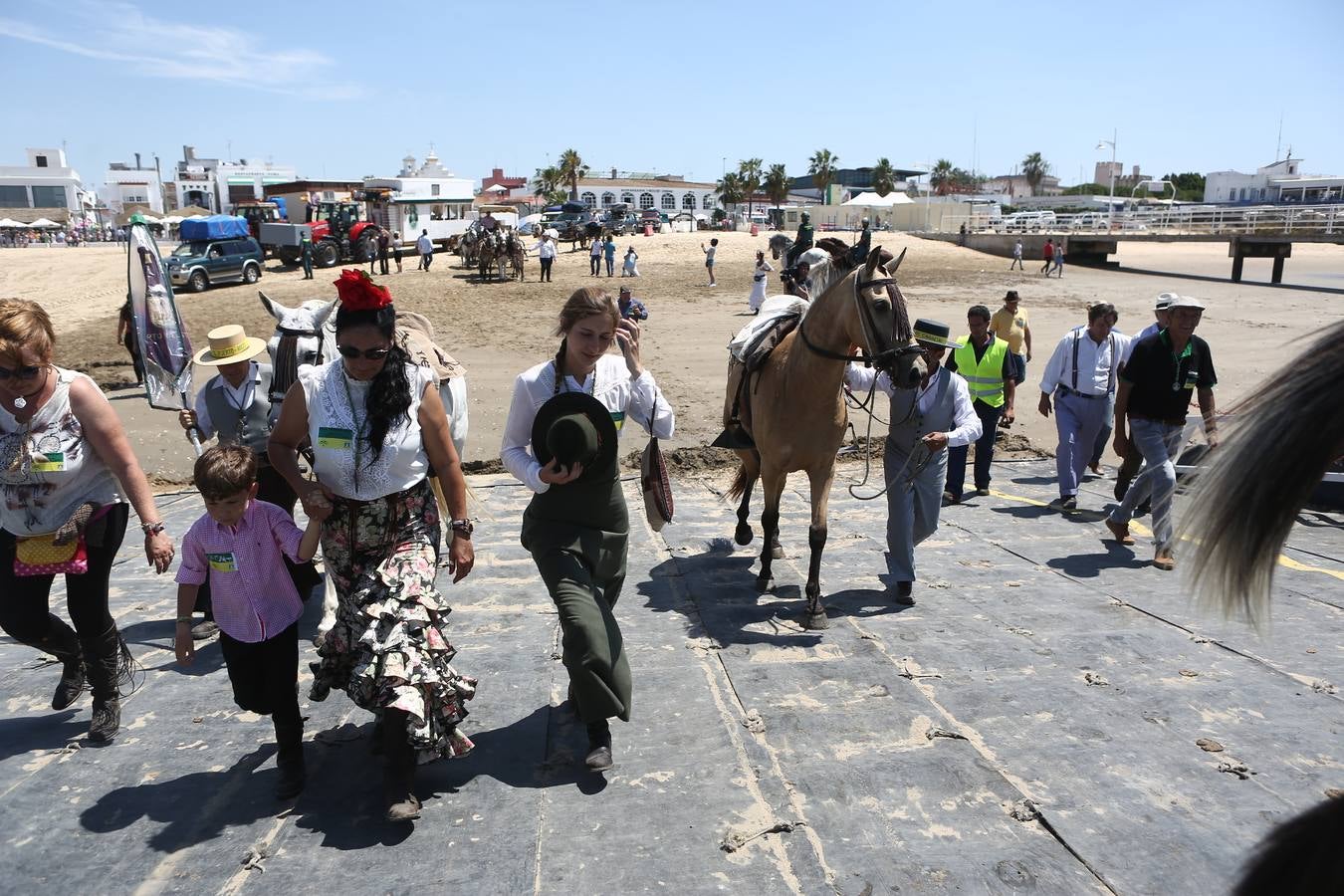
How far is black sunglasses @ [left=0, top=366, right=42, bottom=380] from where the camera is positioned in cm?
337

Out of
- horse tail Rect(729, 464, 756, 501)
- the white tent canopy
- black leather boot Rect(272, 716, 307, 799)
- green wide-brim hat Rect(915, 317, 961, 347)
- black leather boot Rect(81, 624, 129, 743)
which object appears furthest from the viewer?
the white tent canopy

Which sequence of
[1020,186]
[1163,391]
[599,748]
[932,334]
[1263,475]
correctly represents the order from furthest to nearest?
[1020,186] → [1163,391] → [932,334] → [599,748] → [1263,475]

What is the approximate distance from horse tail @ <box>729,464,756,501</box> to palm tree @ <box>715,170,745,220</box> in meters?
73.1

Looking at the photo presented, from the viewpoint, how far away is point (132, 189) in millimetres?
81812

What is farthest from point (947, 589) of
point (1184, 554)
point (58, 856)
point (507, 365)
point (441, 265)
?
point (441, 265)

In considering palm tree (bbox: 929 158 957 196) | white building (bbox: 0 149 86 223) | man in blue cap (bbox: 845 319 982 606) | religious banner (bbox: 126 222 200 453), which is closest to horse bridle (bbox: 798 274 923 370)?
man in blue cap (bbox: 845 319 982 606)

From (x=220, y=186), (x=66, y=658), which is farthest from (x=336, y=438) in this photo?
(x=220, y=186)

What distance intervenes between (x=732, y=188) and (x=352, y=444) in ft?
253

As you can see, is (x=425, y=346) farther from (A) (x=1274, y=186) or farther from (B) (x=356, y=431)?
(A) (x=1274, y=186)

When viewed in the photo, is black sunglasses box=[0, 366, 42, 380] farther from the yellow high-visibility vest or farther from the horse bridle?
the yellow high-visibility vest

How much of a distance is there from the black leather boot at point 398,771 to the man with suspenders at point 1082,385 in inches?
242

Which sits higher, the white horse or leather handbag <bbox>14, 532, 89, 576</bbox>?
the white horse

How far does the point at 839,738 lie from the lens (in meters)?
3.78

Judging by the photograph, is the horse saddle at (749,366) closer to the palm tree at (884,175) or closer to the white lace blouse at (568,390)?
the white lace blouse at (568,390)
